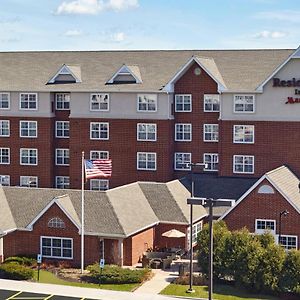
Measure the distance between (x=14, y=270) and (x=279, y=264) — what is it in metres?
15.7

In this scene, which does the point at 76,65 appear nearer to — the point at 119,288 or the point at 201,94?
the point at 201,94

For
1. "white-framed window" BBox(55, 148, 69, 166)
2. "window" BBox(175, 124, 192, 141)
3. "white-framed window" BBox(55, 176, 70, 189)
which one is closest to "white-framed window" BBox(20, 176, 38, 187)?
"white-framed window" BBox(55, 176, 70, 189)

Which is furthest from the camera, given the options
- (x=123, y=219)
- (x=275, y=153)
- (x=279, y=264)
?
(x=275, y=153)

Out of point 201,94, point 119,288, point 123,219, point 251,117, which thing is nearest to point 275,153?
point 251,117

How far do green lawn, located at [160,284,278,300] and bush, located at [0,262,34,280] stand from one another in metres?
8.44

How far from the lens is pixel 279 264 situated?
4316 cm

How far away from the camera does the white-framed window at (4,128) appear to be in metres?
69.9

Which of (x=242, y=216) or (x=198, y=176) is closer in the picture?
(x=242, y=216)

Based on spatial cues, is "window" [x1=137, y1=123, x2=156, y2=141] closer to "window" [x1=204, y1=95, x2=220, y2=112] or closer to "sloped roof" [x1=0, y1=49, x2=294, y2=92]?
"sloped roof" [x1=0, y1=49, x2=294, y2=92]

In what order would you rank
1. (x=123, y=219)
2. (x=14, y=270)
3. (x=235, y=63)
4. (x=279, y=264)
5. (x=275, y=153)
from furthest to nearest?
(x=235, y=63) < (x=275, y=153) < (x=123, y=219) < (x=14, y=270) < (x=279, y=264)

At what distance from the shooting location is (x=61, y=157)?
2753 inches

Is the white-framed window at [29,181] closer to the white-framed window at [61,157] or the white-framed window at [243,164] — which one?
the white-framed window at [61,157]

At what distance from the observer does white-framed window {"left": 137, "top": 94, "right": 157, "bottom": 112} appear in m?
65.1

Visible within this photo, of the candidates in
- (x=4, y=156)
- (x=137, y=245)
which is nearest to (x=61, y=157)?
(x=4, y=156)
